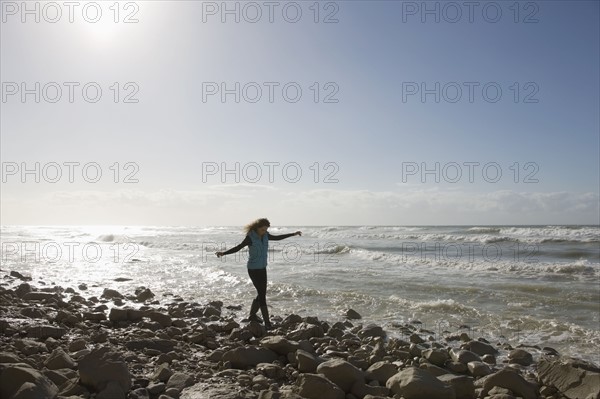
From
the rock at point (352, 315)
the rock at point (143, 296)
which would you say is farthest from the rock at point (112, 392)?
the rock at point (143, 296)

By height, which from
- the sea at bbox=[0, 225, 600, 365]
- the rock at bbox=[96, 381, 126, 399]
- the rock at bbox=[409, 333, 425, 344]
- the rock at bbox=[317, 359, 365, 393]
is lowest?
the sea at bbox=[0, 225, 600, 365]

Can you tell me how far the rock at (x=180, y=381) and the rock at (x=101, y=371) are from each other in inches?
17.9

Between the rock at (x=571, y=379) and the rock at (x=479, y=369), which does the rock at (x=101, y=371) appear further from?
the rock at (x=571, y=379)

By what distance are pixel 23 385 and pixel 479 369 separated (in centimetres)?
509

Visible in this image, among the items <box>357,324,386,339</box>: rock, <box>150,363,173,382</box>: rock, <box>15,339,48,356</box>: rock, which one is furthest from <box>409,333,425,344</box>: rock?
<box>15,339,48,356</box>: rock

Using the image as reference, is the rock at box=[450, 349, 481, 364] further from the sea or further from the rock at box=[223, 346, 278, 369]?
the rock at box=[223, 346, 278, 369]

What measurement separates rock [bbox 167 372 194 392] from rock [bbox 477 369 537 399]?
3306 mm

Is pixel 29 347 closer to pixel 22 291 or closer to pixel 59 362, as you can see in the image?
pixel 59 362

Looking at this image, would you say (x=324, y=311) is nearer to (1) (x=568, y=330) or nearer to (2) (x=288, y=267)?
(1) (x=568, y=330)

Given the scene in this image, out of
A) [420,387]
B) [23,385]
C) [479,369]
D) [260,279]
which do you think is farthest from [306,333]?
[23,385]

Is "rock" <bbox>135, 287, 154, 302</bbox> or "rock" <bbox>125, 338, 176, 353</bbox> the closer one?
"rock" <bbox>125, 338, 176, 353</bbox>

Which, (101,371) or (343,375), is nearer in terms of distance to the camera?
(101,371)

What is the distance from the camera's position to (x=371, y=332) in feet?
24.3

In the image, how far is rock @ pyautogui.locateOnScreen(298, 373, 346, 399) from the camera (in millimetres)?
4137
